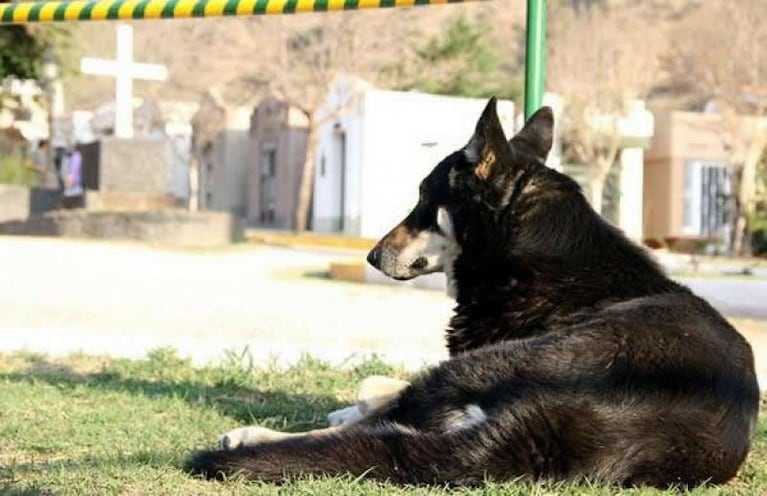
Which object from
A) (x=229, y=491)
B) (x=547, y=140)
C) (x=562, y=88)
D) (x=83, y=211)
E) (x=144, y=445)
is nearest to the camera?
(x=229, y=491)

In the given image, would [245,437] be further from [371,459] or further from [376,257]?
[376,257]

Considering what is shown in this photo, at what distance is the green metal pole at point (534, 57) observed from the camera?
577cm

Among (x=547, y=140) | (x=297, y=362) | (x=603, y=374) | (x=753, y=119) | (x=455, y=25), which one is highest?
(x=455, y=25)

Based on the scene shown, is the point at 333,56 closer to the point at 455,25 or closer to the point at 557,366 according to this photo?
the point at 455,25

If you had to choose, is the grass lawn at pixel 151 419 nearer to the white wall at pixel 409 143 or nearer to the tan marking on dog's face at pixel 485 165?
the white wall at pixel 409 143

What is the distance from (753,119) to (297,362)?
31561 mm

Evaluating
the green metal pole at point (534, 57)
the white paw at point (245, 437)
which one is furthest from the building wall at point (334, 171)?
the white paw at point (245, 437)

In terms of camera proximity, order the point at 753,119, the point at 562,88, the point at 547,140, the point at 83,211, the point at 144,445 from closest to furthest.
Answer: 1. the point at 144,445
2. the point at 547,140
3. the point at 83,211
4. the point at 753,119
5. the point at 562,88

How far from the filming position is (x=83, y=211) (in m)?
23.5

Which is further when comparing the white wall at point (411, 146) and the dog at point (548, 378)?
the white wall at point (411, 146)

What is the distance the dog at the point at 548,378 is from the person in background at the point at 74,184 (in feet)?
73.9

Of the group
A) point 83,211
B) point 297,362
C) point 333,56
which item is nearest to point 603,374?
point 297,362

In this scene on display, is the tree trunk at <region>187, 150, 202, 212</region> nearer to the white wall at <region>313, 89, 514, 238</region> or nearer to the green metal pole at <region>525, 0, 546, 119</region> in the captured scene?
the white wall at <region>313, 89, 514, 238</region>

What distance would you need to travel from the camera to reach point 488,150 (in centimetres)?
410
